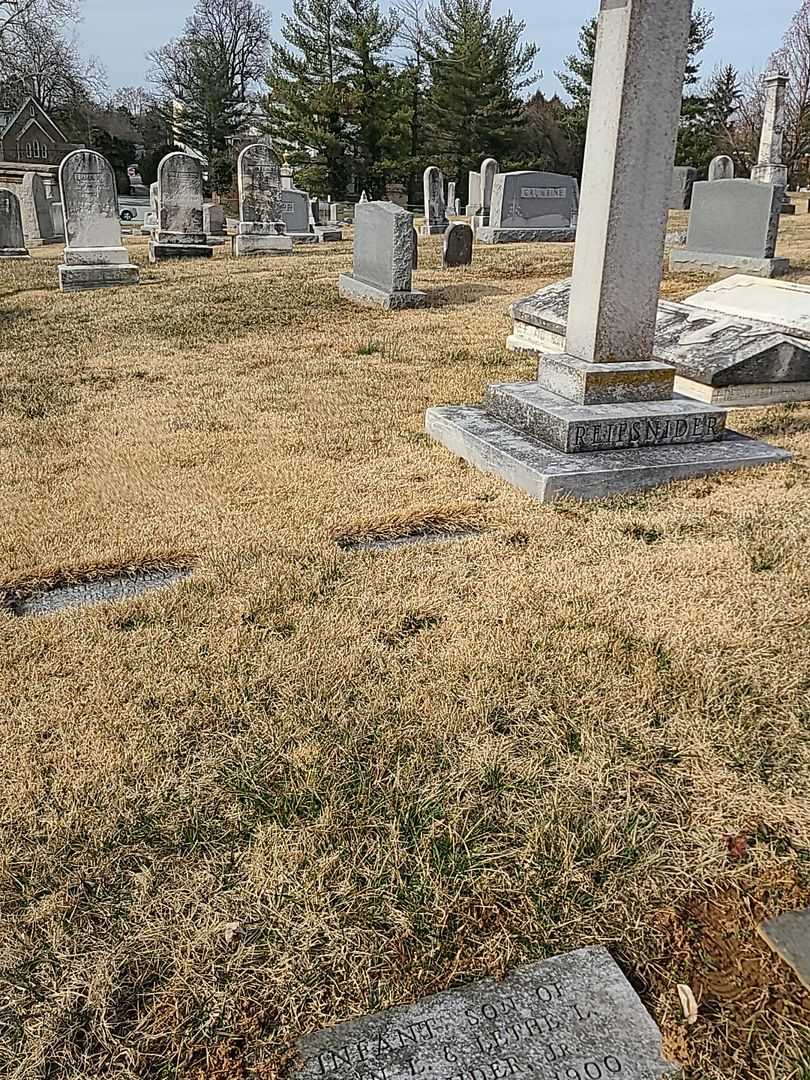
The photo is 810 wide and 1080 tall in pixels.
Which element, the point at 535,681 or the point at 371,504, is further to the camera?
the point at 371,504

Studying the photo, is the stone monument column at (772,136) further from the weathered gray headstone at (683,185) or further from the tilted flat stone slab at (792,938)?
the tilted flat stone slab at (792,938)

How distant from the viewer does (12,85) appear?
43.9m

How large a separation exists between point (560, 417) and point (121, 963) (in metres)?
3.42

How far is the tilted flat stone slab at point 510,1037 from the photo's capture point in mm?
1523

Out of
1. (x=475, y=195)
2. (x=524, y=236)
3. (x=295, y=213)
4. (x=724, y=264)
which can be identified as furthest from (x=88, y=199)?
(x=475, y=195)

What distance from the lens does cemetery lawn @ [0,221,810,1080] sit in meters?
1.70

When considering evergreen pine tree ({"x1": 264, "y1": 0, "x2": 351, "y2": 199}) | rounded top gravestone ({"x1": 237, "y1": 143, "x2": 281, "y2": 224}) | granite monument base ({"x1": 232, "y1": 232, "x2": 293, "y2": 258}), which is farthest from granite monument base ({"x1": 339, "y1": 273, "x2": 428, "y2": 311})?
evergreen pine tree ({"x1": 264, "y1": 0, "x2": 351, "y2": 199})

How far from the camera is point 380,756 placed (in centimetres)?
234

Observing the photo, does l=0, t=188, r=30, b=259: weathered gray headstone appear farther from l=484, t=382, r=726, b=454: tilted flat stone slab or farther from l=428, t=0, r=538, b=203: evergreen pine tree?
l=428, t=0, r=538, b=203: evergreen pine tree

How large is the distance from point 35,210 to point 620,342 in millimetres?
19252

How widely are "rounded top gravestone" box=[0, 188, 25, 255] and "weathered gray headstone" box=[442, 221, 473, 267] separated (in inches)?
352

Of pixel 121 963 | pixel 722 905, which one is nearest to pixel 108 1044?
pixel 121 963

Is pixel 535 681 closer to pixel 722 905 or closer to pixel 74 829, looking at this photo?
pixel 722 905

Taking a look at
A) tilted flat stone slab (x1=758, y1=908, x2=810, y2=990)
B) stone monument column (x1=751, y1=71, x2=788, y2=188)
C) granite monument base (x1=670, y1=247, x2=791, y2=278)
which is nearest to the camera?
tilted flat stone slab (x1=758, y1=908, x2=810, y2=990)
